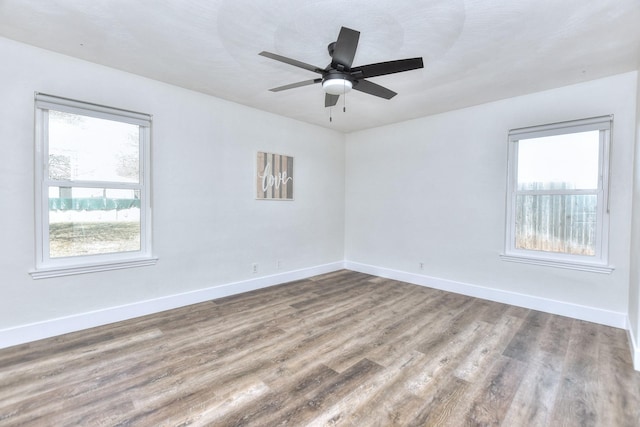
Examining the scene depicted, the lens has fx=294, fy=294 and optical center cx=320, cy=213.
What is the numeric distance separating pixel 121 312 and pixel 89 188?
1301 mm

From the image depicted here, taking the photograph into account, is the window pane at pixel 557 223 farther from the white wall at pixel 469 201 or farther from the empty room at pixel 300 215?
the white wall at pixel 469 201

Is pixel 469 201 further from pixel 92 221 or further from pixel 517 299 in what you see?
pixel 92 221

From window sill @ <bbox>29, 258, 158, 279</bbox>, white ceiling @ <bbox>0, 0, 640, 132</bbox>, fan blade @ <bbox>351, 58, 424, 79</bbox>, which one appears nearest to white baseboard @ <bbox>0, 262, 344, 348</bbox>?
window sill @ <bbox>29, 258, 158, 279</bbox>

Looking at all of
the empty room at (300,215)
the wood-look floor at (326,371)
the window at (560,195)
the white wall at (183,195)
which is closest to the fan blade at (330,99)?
the empty room at (300,215)

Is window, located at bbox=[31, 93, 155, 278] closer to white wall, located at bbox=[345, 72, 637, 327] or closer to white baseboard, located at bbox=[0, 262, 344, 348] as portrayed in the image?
white baseboard, located at bbox=[0, 262, 344, 348]

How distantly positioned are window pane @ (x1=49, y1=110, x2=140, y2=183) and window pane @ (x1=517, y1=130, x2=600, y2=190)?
456 centimetres

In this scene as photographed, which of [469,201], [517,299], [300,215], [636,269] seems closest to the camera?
[636,269]

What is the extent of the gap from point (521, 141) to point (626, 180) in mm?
1074

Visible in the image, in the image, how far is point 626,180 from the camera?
295cm

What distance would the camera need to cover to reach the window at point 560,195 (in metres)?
3.13

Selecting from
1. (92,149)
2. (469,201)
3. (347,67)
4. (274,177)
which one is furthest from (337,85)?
(469,201)

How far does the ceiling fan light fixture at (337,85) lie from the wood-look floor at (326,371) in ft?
7.10

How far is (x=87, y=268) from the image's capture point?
9.38 ft

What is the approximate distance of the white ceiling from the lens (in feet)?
6.59
